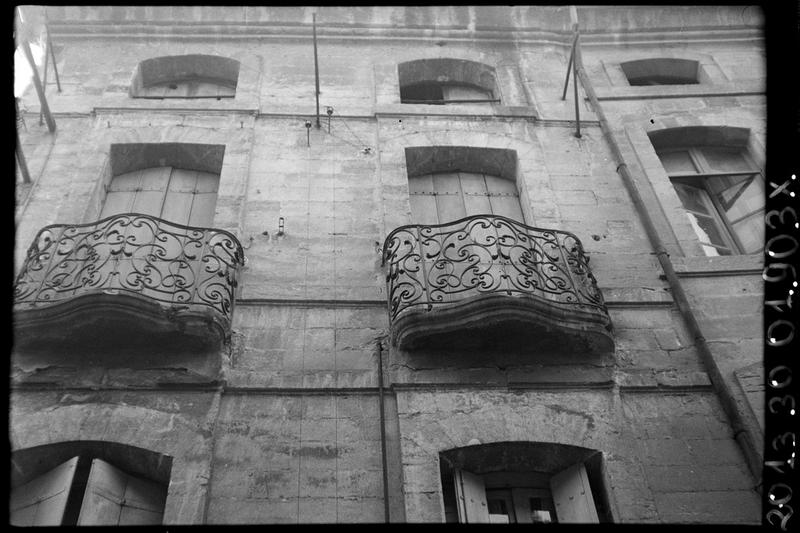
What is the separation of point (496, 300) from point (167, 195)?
501cm

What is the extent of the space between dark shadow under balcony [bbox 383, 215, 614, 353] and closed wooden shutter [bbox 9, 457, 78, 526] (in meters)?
3.26

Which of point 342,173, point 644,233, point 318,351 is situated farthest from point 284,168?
point 644,233

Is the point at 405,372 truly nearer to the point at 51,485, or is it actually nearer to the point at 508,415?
the point at 508,415

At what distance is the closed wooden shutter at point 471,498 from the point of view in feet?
22.6

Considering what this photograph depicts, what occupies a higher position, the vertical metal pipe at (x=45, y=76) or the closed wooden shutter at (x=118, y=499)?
the vertical metal pipe at (x=45, y=76)

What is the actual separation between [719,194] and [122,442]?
827 cm

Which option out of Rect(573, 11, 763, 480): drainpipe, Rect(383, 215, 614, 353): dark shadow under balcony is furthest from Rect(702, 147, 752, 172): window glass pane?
Rect(383, 215, 614, 353): dark shadow under balcony

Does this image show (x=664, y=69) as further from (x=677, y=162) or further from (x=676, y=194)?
(x=676, y=194)

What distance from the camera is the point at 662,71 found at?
13211 millimetres

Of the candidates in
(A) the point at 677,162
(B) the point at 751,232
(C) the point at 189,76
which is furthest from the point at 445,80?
(B) the point at 751,232

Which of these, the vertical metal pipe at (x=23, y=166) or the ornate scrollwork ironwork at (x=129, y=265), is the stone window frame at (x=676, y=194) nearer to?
the ornate scrollwork ironwork at (x=129, y=265)

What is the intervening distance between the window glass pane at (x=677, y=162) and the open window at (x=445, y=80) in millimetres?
2890

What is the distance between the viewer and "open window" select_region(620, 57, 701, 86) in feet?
43.0

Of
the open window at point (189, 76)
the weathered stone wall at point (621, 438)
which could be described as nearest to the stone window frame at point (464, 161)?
the open window at point (189, 76)
